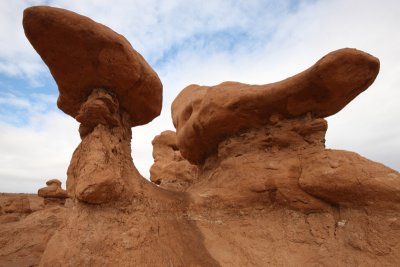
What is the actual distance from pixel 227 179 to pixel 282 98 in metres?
1.70

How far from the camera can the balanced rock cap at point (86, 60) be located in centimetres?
369

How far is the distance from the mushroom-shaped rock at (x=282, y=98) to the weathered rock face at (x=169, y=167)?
2746 millimetres

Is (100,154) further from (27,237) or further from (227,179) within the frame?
(27,237)

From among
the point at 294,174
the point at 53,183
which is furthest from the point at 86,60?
the point at 53,183

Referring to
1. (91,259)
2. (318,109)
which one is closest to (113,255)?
(91,259)

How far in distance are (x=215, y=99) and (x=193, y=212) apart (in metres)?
2.08

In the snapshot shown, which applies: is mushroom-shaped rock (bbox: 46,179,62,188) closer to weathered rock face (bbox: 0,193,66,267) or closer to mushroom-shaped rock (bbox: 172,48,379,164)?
weathered rock face (bbox: 0,193,66,267)

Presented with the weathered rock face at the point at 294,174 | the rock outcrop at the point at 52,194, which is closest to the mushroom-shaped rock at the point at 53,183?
the rock outcrop at the point at 52,194

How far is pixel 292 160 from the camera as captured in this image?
4.56 meters

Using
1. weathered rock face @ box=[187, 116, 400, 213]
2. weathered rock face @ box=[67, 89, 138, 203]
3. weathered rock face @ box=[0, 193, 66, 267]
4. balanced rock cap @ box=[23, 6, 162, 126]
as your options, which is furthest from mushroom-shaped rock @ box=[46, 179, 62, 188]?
weathered rock face @ box=[187, 116, 400, 213]

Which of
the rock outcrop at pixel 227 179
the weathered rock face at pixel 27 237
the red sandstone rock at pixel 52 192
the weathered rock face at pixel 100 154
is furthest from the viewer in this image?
the red sandstone rock at pixel 52 192

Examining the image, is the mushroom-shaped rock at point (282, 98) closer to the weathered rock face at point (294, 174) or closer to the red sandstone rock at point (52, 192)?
the weathered rock face at point (294, 174)

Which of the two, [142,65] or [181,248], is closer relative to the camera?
[181,248]

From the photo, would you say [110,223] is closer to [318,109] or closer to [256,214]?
[256,214]
